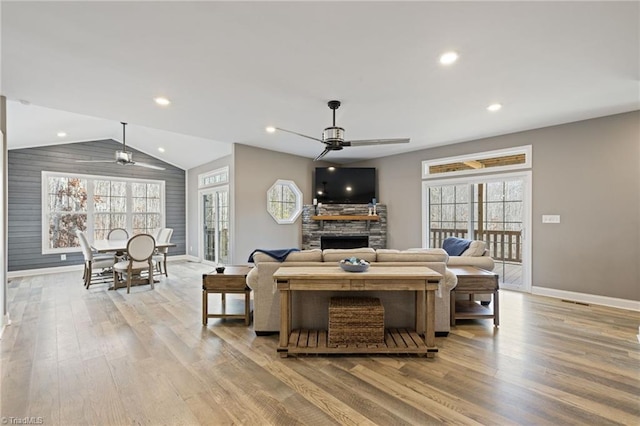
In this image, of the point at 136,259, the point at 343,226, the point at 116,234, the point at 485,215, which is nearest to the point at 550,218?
the point at 485,215

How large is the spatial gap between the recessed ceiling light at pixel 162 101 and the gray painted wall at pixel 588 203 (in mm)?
5250

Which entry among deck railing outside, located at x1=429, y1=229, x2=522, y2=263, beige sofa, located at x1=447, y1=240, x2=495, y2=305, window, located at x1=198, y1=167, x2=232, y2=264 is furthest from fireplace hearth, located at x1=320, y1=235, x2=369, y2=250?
A: beige sofa, located at x1=447, y1=240, x2=495, y2=305

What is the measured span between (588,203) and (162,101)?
19.9ft

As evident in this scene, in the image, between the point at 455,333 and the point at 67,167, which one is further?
the point at 67,167

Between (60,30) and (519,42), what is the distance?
355 cm

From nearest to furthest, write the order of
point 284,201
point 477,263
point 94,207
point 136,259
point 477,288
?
point 477,288 → point 477,263 → point 136,259 → point 284,201 → point 94,207

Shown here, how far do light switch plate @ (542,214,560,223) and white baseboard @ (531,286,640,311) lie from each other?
1.07m

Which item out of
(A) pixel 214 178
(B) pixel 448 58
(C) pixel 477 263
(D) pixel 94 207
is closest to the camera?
(B) pixel 448 58

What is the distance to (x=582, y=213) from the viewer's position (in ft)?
13.8

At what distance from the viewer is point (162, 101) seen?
139 inches

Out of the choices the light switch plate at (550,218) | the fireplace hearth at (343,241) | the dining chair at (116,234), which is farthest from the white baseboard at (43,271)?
the light switch plate at (550,218)

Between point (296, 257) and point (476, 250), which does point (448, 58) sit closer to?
point (296, 257)

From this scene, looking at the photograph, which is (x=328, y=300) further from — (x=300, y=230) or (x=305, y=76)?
(x=300, y=230)

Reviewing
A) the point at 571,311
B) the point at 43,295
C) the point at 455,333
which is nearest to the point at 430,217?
the point at 571,311
